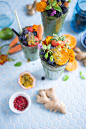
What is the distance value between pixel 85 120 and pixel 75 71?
1.30 ft

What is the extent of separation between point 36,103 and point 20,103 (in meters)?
0.13

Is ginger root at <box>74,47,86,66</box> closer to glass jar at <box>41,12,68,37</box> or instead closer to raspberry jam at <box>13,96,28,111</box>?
glass jar at <box>41,12,68,37</box>

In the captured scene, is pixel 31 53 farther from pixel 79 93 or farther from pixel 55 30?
pixel 79 93

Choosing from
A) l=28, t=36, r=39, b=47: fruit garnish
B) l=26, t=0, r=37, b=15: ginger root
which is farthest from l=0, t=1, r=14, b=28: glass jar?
l=28, t=36, r=39, b=47: fruit garnish

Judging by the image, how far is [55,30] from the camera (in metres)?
1.26

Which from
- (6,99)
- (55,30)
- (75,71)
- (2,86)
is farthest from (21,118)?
(55,30)

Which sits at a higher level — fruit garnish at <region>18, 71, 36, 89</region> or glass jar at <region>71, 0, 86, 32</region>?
glass jar at <region>71, 0, 86, 32</region>

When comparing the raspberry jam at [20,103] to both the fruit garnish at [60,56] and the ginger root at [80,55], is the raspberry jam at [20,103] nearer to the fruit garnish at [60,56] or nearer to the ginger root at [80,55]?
the fruit garnish at [60,56]

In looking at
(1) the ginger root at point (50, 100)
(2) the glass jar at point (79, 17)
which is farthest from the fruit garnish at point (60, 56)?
(2) the glass jar at point (79, 17)

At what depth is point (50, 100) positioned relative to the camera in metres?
1.06

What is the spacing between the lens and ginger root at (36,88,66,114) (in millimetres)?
1030

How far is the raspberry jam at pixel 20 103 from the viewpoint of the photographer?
1032 mm

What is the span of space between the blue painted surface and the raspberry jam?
64mm

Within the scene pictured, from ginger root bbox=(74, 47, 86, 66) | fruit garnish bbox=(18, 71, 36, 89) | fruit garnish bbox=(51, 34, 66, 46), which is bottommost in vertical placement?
fruit garnish bbox=(18, 71, 36, 89)
